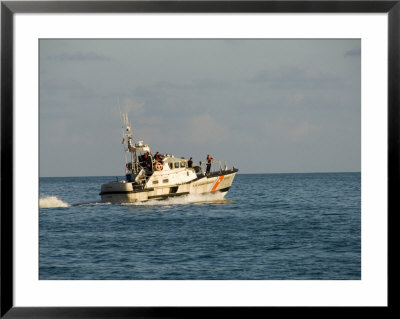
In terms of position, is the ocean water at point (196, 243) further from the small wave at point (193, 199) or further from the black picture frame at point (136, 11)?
the black picture frame at point (136, 11)

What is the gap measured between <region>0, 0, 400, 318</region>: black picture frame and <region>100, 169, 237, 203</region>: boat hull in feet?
44.9

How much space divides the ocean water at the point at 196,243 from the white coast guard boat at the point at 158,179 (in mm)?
423

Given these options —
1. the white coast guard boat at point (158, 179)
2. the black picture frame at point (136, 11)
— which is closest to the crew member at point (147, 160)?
the white coast guard boat at point (158, 179)

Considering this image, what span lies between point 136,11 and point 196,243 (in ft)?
29.7

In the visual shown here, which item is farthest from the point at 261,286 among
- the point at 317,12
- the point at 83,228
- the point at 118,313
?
the point at 83,228

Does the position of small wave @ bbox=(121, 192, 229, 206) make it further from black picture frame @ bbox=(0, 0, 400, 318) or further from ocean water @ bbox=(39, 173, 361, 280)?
black picture frame @ bbox=(0, 0, 400, 318)

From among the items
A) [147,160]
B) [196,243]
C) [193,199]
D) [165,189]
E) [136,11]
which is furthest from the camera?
[193,199]

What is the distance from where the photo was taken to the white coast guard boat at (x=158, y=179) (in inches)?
850

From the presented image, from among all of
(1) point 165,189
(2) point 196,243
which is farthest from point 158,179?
(2) point 196,243

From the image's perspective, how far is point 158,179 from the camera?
2325 cm

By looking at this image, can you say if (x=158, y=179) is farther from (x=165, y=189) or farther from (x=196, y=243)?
(x=196, y=243)

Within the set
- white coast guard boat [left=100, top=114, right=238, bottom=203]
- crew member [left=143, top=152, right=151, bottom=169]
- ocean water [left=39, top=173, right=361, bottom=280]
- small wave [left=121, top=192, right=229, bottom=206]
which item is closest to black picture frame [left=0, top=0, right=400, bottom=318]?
ocean water [left=39, top=173, right=361, bottom=280]

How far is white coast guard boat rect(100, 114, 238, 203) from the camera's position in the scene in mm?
21578

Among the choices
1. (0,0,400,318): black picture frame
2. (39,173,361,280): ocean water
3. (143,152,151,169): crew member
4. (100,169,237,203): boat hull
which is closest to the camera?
(0,0,400,318): black picture frame
